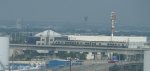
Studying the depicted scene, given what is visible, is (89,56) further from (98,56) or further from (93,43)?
(93,43)

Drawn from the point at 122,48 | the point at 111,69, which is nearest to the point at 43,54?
the point at 122,48

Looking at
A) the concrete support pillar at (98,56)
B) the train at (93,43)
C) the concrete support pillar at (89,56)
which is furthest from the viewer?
the train at (93,43)

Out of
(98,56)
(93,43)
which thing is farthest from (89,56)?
(93,43)

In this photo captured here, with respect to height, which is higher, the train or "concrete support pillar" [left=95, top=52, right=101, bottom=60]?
the train

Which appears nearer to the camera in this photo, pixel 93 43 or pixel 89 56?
pixel 89 56

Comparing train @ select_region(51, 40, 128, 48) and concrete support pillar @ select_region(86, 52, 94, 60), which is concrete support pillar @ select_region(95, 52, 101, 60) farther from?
train @ select_region(51, 40, 128, 48)

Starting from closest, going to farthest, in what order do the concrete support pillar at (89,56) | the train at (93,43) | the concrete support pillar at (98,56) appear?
the concrete support pillar at (98,56) → the concrete support pillar at (89,56) → the train at (93,43)

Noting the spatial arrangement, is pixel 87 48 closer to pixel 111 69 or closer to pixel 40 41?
pixel 40 41

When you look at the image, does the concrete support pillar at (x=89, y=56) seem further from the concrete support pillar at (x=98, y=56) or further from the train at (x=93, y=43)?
the train at (x=93, y=43)

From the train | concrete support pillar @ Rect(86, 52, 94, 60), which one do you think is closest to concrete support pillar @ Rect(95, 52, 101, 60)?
concrete support pillar @ Rect(86, 52, 94, 60)

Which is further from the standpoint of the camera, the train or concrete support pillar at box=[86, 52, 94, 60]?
the train

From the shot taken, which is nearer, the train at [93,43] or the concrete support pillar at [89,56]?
the concrete support pillar at [89,56]

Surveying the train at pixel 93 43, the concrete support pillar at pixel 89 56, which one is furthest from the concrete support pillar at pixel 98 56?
the train at pixel 93 43

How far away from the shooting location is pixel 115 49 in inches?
1359
